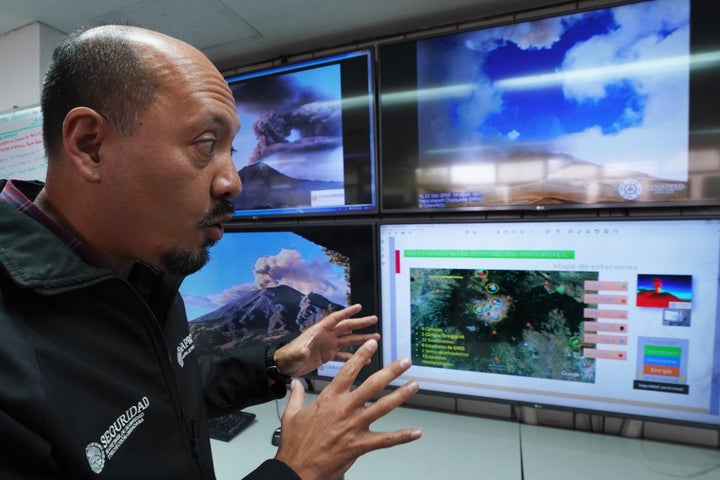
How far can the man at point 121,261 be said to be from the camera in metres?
0.46

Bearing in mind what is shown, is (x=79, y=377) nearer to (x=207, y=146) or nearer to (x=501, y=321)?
(x=207, y=146)

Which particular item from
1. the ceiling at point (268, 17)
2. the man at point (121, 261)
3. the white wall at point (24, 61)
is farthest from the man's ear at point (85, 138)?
the white wall at point (24, 61)

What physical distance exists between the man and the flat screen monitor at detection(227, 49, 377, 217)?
626 mm

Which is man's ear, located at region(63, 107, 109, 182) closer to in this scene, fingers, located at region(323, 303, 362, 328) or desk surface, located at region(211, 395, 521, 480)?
fingers, located at region(323, 303, 362, 328)

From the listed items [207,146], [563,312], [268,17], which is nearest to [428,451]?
[563,312]

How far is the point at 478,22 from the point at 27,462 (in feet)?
4.65

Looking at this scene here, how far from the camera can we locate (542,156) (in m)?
1.02

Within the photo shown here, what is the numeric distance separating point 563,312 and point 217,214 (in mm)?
939

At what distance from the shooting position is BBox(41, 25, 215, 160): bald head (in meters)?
0.53

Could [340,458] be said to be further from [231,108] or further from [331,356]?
[231,108]

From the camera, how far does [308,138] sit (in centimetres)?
128

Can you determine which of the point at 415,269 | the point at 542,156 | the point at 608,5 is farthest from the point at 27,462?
the point at 608,5

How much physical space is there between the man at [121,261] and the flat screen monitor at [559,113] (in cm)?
68

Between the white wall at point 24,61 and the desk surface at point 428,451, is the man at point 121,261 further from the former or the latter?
the white wall at point 24,61
